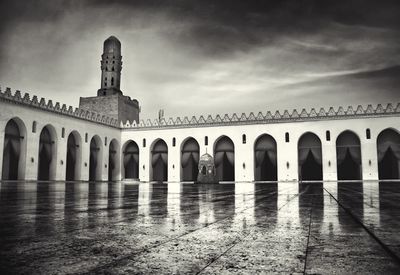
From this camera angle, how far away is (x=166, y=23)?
21.1 metres

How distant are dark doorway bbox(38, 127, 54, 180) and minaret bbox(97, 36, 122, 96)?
42.3 ft

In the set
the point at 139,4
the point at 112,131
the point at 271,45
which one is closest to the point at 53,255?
the point at 139,4

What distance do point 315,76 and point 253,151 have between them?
8.01m

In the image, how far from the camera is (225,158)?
30422 millimetres

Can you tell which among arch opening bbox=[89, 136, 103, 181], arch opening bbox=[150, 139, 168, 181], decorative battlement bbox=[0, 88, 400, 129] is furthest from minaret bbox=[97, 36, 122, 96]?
arch opening bbox=[150, 139, 168, 181]

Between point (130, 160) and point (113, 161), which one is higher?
point (130, 160)

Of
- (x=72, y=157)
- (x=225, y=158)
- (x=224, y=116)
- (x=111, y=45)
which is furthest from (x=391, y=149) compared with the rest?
(x=111, y=45)

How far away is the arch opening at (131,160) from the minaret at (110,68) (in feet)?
24.0

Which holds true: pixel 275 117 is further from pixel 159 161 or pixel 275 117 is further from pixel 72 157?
pixel 72 157

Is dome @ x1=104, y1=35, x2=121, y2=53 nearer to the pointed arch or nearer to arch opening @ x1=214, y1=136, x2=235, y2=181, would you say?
the pointed arch

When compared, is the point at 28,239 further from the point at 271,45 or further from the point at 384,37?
the point at 384,37

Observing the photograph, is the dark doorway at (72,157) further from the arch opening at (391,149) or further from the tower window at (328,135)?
the arch opening at (391,149)

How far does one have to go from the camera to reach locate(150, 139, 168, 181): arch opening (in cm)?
3189

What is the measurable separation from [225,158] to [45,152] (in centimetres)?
1513
